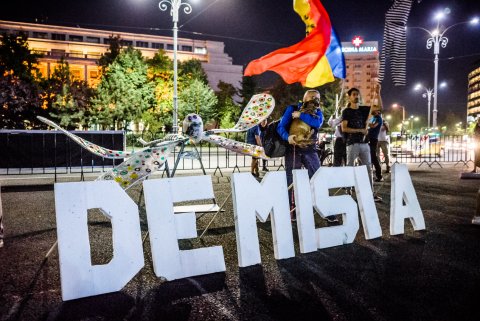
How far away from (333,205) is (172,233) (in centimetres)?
194

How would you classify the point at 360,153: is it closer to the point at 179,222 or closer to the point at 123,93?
the point at 179,222

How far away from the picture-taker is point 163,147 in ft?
12.6

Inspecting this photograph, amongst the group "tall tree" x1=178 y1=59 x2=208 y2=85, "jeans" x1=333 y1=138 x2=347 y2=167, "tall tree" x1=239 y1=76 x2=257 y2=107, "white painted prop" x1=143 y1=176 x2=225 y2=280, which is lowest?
"white painted prop" x1=143 y1=176 x2=225 y2=280

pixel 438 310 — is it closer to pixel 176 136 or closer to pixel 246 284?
pixel 246 284

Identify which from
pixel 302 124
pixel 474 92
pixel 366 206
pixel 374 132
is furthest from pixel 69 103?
pixel 474 92

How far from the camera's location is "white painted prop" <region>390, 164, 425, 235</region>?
505 cm

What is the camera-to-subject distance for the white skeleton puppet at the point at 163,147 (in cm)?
354

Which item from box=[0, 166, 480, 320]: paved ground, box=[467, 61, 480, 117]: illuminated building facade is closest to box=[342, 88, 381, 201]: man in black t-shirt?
box=[0, 166, 480, 320]: paved ground

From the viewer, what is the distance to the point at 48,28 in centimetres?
7656

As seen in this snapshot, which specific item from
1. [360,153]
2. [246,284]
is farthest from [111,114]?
[246,284]

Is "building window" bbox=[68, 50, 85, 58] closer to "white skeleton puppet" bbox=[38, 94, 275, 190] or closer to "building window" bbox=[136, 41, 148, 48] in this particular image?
"building window" bbox=[136, 41, 148, 48]

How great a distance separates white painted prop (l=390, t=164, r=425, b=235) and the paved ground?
5.6 inches

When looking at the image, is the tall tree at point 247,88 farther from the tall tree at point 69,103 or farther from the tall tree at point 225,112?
the tall tree at point 69,103

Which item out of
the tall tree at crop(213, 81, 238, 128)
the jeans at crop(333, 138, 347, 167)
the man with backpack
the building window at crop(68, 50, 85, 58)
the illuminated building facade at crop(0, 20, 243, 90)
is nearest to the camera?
the man with backpack
